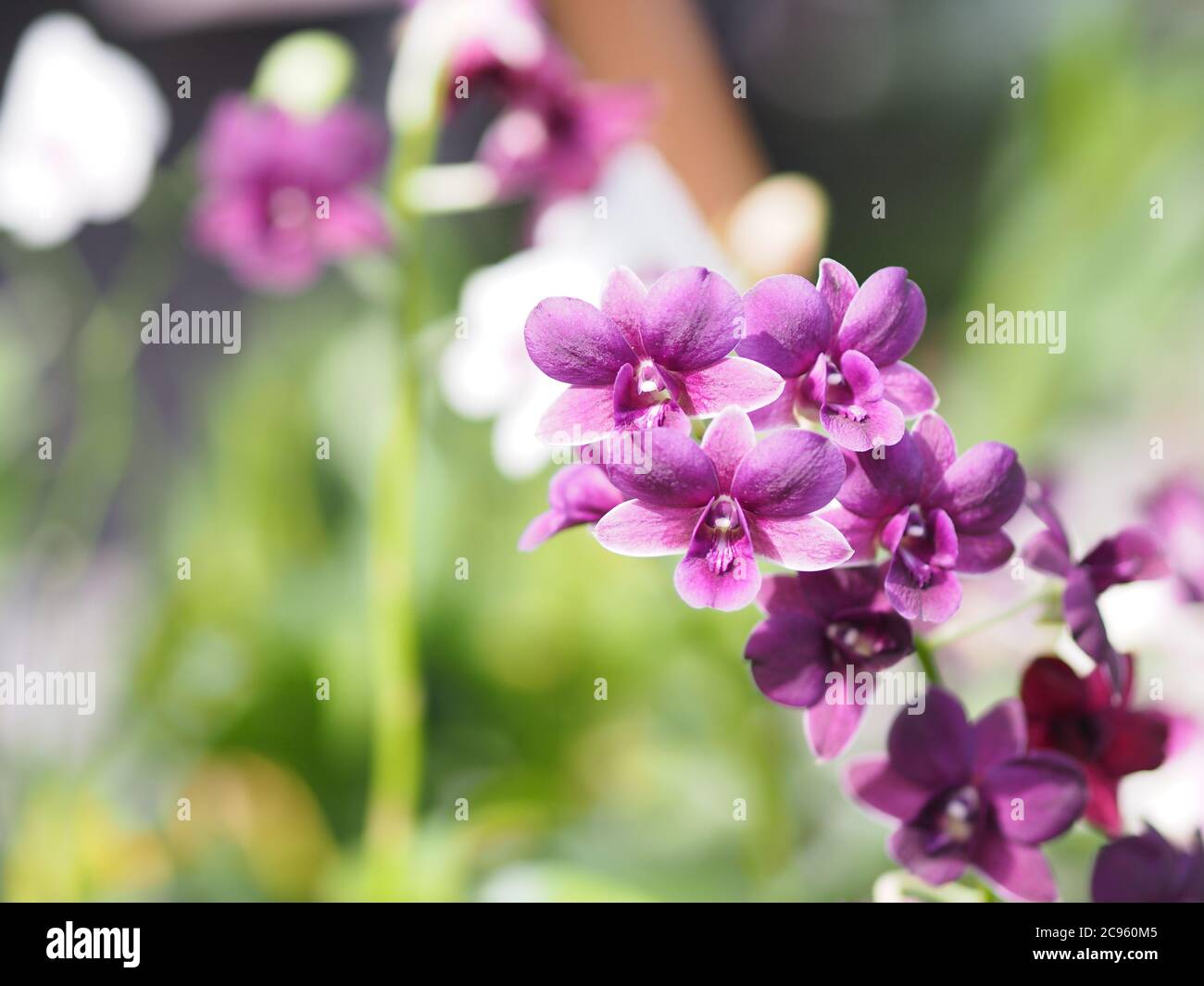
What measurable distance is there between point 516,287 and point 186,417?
743mm

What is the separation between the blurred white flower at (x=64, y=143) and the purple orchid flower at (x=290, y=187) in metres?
0.06

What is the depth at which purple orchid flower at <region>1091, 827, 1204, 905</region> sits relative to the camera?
0.29 meters

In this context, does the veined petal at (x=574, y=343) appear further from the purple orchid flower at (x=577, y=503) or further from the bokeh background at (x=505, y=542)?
the bokeh background at (x=505, y=542)

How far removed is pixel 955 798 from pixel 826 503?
101 mm

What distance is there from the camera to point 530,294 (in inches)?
20.9

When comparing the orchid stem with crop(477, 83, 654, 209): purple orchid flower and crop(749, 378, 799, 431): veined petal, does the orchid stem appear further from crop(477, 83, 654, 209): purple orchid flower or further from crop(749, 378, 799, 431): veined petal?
crop(477, 83, 654, 209): purple orchid flower

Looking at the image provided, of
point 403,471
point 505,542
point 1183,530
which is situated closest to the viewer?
point 1183,530

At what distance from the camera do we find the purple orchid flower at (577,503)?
28 centimetres

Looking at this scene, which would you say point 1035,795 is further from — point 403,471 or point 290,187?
point 290,187

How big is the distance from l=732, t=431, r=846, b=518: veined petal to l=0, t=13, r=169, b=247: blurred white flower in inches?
19.6

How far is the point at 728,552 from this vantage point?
0.26m

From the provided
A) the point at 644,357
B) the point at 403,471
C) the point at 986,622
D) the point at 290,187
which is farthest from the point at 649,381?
the point at 290,187

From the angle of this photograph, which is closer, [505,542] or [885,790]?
[885,790]
